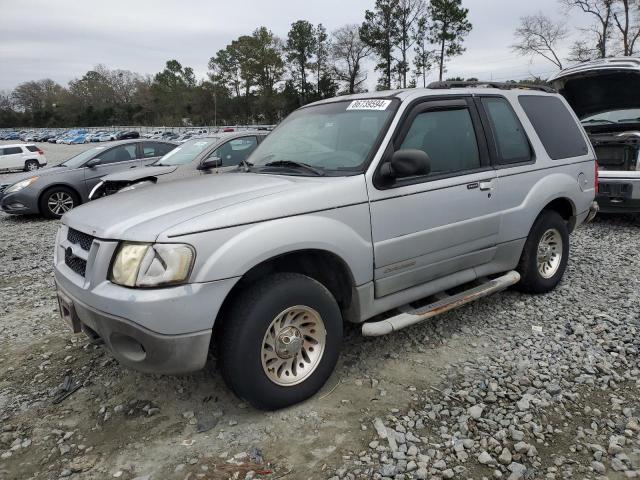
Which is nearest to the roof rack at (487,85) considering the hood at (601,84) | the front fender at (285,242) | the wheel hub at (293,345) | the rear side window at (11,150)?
the front fender at (285,242)

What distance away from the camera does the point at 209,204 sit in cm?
274

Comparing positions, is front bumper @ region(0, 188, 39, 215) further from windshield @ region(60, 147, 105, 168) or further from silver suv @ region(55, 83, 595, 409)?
silver suv @ region(55, 83, 595, 409)

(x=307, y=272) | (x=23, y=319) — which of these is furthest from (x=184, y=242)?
(x=23, y=319)

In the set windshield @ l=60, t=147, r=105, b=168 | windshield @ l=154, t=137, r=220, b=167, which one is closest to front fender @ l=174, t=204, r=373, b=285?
windshield @ l=154, t=137, r=220, b=167

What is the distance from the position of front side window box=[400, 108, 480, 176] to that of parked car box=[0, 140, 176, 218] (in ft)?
27.1

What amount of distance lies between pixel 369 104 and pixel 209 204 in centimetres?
152

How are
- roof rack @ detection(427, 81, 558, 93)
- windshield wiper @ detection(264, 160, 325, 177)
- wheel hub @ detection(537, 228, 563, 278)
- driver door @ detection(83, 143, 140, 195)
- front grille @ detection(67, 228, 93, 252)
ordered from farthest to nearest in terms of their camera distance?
driver door @ detection(83, 143, 140, 195) → wheel hub @ detection(537, 228, 563, 278) → roof rack @ detection(427, 81, 558, 93) → windshield wiper @ detection(264, 160, 325, 177) → front grille @ detection(67, 228, 93, 252)

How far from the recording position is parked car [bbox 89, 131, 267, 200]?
24.3ft

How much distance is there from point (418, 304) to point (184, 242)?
2.41 metres

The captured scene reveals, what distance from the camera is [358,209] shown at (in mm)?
3033

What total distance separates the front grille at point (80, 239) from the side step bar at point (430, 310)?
174 cm

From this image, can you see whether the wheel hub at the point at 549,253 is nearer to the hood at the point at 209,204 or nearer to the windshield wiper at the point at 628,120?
the hood at the point at 209,204

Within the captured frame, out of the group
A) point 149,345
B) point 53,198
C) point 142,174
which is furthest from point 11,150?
point 149,345

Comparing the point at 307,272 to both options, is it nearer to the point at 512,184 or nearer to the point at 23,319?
the point at 512,184
